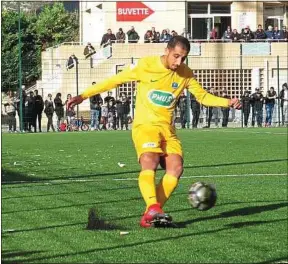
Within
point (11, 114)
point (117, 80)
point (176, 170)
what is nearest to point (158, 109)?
point (117, 80)

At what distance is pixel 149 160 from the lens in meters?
10.8

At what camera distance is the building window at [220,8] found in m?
65.8

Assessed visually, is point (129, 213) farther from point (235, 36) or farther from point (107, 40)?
point (235, 36)

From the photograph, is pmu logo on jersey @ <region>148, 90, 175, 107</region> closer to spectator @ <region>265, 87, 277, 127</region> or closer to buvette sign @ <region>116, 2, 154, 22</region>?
spectator @ <region>265, 87, 277, 127</region>

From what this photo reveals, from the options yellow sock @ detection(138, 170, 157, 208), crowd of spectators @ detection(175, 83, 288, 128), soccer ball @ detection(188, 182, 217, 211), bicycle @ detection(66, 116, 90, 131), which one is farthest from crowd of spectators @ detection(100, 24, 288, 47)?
soccer ball @ detection(188, 182, 217, 211)

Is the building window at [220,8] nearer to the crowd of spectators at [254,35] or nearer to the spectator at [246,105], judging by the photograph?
the crowd of spectators at [254,35]

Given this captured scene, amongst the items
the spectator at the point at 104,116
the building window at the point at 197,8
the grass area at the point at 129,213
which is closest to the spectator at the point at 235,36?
the building window at the point at 197,8

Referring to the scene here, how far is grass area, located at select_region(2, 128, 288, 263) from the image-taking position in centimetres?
843

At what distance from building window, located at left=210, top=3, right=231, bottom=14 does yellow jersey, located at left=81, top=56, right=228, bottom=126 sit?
55306mm

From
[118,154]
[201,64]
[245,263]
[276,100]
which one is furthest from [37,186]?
[201,64]

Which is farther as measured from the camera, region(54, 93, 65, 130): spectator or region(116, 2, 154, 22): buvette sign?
region(116, 2, 154, 22): buvette sign

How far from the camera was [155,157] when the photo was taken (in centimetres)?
1081

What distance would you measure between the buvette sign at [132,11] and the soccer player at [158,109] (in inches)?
2058

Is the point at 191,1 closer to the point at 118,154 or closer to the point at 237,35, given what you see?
the point at 237,35
